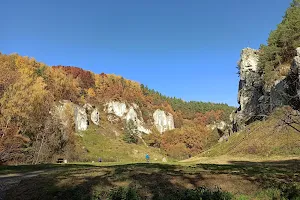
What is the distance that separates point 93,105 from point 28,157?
118 meters

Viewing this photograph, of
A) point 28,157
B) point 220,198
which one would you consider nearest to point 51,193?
point 220,198

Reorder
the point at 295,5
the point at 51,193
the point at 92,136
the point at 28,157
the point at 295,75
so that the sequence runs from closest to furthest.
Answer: the point at 51,193 → the point at 295,75 → the point at 28,157 → the point at 295,5 → the point at 92,136

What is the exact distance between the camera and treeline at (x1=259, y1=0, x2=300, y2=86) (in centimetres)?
4256

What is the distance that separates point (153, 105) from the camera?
630 ft

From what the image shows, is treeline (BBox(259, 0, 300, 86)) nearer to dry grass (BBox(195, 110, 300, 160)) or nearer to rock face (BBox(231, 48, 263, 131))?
rock face (BBox(231, 48, 263, 131))

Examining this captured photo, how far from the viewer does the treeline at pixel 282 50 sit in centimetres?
4256

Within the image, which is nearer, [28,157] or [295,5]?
[28,157]

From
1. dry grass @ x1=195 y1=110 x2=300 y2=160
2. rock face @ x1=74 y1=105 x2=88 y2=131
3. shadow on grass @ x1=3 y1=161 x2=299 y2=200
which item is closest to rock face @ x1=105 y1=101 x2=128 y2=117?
rock face @ x1=74 y1=105 x2=88 y2=131

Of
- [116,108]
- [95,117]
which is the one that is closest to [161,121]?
[116,108]

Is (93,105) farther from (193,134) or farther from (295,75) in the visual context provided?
(295,75)

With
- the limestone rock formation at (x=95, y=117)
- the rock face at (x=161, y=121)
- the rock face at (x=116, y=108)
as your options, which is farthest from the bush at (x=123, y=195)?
the rock face at (x=161, y=121)

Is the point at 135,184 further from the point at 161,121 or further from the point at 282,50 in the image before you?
the point at 161,121

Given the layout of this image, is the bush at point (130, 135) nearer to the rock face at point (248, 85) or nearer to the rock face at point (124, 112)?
the rock face at point (124, 112)

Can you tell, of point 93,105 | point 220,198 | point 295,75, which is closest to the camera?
point 220,198
